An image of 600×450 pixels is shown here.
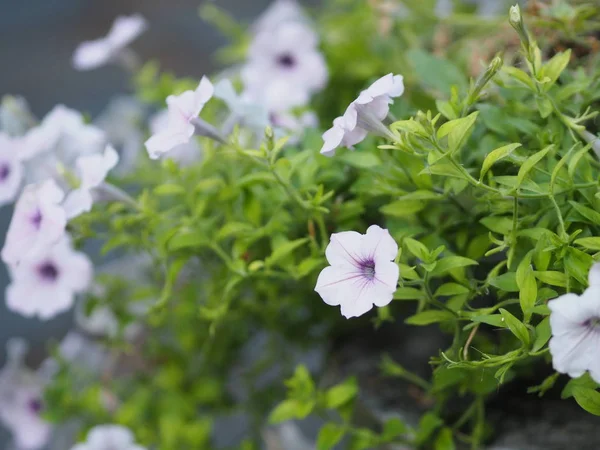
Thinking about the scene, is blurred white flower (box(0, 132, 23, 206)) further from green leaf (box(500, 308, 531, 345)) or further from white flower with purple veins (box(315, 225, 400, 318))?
green leaf (box(500, 308, 531, 345))

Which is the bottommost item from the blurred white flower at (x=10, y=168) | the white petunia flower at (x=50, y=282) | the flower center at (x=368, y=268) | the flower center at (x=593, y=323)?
the white petunia flower at (x=50, y=282)

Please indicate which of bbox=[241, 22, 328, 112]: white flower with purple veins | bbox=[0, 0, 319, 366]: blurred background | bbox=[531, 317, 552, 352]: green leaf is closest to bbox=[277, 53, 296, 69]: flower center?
bbox=[241, 22, 328, 112]: white flower with purple veins

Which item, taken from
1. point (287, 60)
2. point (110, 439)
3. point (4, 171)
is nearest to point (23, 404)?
point (110, 439)

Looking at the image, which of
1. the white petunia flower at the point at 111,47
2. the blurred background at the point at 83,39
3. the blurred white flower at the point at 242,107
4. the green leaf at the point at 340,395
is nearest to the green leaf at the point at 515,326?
the green leaf at the point at 340,395

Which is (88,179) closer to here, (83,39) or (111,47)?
(111,47)

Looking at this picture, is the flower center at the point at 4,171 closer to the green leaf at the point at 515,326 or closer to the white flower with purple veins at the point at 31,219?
the white flower with purple veins at the point at 31,219

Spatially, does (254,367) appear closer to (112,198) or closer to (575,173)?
(112,198)
